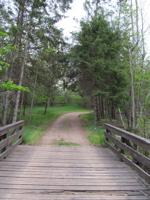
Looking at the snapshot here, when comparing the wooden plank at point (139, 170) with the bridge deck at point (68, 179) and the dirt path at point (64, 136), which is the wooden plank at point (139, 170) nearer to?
the bridge deck at point (68, 179)

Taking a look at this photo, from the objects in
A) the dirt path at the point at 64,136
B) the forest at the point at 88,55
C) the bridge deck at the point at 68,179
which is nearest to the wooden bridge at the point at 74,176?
the bridge deck at the point at 68,179

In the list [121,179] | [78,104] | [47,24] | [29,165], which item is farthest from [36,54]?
[78,104]

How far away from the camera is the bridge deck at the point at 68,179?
11.3 feet

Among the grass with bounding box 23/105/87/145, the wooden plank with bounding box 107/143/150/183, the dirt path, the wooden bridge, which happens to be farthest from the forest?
the wooden bridge

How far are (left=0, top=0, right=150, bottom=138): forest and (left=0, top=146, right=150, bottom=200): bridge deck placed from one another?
21.4 ft

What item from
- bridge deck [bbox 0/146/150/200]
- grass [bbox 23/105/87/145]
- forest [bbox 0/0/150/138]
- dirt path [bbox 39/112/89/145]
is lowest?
dirt path [bbox 39/112/89/145]

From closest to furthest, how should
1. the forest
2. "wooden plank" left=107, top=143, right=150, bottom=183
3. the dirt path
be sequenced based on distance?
"wooden plank" left=107, top=143, right=150, bottom=183
the dirt path
the forest

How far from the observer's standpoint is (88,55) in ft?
50.4

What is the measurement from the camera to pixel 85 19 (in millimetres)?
16828

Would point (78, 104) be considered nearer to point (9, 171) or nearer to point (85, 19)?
point (85, 19)

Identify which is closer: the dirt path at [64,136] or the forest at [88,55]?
the dirt path at [64,136]

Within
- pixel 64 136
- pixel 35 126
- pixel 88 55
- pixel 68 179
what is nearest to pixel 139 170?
pixel 68 179

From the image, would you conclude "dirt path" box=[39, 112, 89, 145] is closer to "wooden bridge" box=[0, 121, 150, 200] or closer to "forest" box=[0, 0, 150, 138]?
"forest" box=[0, 0, 150, 138]

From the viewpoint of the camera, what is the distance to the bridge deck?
3.45 m
